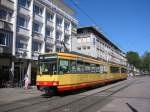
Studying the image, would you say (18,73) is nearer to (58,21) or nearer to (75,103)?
(58,21)

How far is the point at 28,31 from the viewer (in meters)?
34.8

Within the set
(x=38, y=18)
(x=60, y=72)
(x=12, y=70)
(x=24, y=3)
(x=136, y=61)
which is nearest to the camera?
(x=60, y=72)

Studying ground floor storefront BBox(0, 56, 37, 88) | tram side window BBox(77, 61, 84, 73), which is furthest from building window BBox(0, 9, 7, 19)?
tram side window BBox(77, 61, 84, 73)

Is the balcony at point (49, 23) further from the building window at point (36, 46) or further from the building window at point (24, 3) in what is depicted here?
the building window at point (24, 3)

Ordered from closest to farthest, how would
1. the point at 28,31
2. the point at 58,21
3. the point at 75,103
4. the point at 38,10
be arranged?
1. the point at 75,103
2. the point at 28,31
3. the point at 38,10
4. the point at 58,21

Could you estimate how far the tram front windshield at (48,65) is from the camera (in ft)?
60.0

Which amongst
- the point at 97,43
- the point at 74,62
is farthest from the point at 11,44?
the point at 97,43

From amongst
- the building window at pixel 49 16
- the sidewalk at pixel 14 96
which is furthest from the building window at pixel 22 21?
the sidewalk at pixel 14 96

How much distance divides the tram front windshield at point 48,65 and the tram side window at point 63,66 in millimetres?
336

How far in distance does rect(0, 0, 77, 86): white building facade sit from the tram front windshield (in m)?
10.6

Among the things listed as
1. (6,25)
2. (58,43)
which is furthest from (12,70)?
(58,43)

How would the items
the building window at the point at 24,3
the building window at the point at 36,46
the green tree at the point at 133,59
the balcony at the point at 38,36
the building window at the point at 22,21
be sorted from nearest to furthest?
1. the building window at the point at 22,21
2. the building window at the point at 24,3
3. the balcony at the point at 38,36
4. the building window at the point at 36,46
5. the green tree at the point at 133,59

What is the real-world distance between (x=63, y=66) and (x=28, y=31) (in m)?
17.4

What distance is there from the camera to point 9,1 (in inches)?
1201
